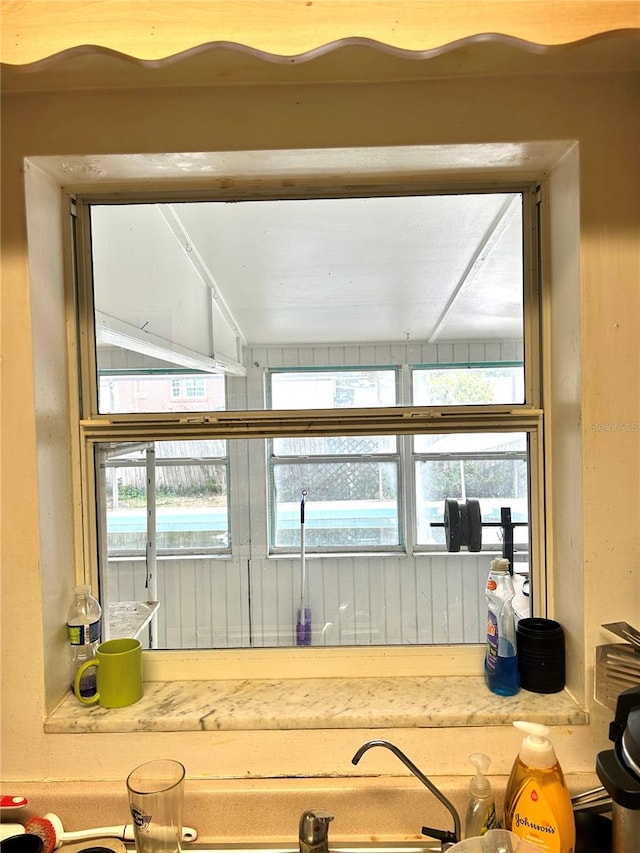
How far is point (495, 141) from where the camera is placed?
1.11 meters

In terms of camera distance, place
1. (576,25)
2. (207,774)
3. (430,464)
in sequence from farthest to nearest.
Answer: (430,464), (207,774), (576,25)

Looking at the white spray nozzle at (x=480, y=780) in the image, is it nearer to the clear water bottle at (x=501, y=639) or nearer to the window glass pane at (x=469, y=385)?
the clear water bottle at (x=501, y=639)

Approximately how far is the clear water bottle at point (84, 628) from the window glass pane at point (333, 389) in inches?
26.0

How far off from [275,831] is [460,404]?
1026 mm

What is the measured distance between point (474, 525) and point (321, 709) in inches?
31.0

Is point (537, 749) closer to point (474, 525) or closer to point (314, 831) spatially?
point (314, 831)

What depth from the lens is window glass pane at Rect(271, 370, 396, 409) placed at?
4.67ft

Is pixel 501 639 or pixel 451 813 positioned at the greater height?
pixel 501 639

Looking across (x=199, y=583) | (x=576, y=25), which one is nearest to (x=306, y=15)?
(x=576, y=25)

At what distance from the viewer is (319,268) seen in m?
1.58

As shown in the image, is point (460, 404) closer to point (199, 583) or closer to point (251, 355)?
point (251, 355)

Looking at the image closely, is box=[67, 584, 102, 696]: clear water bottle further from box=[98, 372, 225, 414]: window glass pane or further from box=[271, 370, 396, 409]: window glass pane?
box=[271, 370, 396, 409]: window glass pane

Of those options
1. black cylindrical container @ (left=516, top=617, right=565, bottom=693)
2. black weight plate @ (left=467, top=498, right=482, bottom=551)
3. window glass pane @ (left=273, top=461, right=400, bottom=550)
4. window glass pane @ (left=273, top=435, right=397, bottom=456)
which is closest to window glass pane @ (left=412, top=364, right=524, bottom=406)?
black weight plate @ (left=467, top=498, right=482, bottom=551)

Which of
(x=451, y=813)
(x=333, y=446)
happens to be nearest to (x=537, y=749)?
(x=451, y=813)
